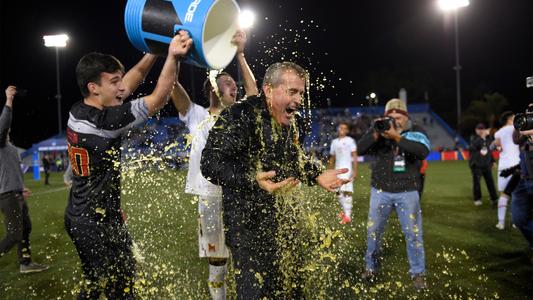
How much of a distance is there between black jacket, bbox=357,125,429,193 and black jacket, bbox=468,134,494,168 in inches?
245

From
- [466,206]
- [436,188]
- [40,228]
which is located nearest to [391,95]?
[436,188]

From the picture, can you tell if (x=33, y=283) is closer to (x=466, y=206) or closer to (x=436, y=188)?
(x=466, y=206)

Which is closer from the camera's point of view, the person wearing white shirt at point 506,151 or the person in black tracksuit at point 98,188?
the person in black tracksuit at point 98,188

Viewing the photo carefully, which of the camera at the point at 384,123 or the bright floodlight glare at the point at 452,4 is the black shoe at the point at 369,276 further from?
the bright floodlight glare at the point at 452,4

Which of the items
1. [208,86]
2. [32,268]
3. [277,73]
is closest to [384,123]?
[208,86]

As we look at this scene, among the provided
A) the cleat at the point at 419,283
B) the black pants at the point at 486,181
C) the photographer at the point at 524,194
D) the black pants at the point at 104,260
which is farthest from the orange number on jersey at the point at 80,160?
the black pants at the point at 486,181

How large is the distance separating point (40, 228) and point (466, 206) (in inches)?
380

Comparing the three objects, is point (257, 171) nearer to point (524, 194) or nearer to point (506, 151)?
point (524, 194)

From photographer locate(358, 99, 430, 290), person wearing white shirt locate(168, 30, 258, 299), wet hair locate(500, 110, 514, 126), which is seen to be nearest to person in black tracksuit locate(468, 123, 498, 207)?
wet hair locate(500, 110, 514, 126)

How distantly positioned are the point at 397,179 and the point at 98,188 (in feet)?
11.3

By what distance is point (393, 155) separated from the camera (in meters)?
5.38

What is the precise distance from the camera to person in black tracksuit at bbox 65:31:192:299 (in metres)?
3.05

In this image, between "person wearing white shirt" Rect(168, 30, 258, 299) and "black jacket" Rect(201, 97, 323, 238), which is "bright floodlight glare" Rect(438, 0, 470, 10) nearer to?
"person wearing white shirt" Rect(168, 30, 258, 299)

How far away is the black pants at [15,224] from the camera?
18.9ft
